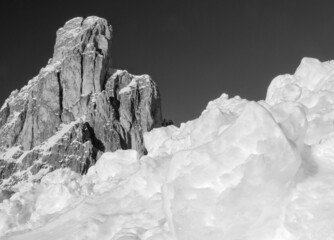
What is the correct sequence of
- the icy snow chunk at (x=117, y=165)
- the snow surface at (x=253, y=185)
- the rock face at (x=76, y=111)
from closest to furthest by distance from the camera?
1. the snow surface at (x=253, y=185)
2. the icy snow chunk at (x=117, y=165)
3. the rock face at (x=76, y=111)

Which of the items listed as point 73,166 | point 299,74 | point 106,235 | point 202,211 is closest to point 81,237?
point 106,235

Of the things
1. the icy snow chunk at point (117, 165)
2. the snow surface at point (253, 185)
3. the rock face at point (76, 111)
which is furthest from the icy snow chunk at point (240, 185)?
the rock face at point (76, 111)

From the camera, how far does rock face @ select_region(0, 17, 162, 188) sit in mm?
139875

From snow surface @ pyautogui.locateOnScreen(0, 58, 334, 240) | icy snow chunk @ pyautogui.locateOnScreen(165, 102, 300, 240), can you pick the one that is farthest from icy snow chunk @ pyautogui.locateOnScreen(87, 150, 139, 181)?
icy snow chunk @ pyautogui.locateOnScreen(165, 102, 300, 240)

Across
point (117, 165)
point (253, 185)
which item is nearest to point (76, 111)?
point (117, 165)

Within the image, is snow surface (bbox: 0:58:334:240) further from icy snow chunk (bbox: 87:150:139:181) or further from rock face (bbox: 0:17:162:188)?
rock face (bbox: 0:17:162:188)

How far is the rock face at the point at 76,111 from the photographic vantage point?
13988cm

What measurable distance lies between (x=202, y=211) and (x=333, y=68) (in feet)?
34.9

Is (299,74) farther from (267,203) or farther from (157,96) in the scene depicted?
(157,96)

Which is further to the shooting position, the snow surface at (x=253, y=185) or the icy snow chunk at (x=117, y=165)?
the icy snow chunk at (x=117, y=165)

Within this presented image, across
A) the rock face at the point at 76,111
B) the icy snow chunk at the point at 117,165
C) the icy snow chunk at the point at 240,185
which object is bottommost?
the icy snow chunk at the point at 240,185

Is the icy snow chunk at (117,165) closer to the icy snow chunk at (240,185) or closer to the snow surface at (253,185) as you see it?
the snow surface at (253,185)

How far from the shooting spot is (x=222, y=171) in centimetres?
773

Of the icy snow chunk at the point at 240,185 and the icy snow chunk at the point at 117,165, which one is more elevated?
the icy snow chunk at the point at 117,165
